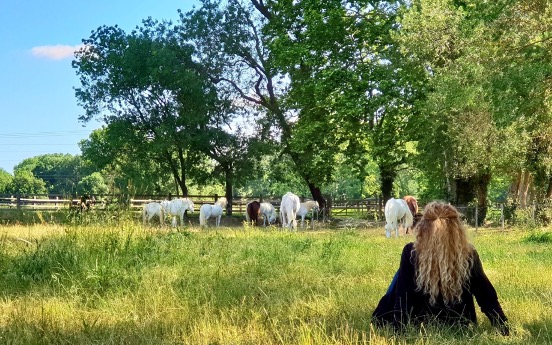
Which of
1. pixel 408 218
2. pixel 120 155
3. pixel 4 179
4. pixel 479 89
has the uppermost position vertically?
pixel 4 179

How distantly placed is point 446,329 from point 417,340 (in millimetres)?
526

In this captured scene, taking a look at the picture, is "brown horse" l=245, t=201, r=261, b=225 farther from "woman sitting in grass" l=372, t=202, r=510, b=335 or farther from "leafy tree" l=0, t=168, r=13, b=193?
"leafy tree" l=0, t=168, r=13, b=193

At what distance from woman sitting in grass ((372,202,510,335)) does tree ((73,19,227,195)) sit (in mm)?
28846

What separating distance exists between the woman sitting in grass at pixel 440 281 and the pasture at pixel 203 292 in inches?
7.2

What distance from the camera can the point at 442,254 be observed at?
4.67 metres

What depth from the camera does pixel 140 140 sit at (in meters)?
34.0

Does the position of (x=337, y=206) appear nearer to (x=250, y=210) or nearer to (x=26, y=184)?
(x=250, y=210)

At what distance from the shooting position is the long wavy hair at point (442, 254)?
15.4 feet

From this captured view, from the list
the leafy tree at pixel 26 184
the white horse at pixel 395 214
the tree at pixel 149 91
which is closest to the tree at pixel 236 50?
the tree at pixel 149 91

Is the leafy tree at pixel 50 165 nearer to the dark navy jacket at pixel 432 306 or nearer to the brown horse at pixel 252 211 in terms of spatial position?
the brown horse at pixel 252 211

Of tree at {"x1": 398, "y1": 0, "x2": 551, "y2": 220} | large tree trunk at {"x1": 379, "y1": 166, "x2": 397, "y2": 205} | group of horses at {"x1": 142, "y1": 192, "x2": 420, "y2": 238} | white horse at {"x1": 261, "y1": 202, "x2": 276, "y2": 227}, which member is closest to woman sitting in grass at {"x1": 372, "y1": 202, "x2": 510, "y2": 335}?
group of horses at {"x1": 142, "y1": 192, "x2": 420, "y2": 238}

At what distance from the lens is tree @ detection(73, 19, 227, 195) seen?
33.2m

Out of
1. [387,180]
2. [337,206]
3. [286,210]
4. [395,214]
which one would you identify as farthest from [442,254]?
[337,206]

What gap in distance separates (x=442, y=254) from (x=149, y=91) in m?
31.8
